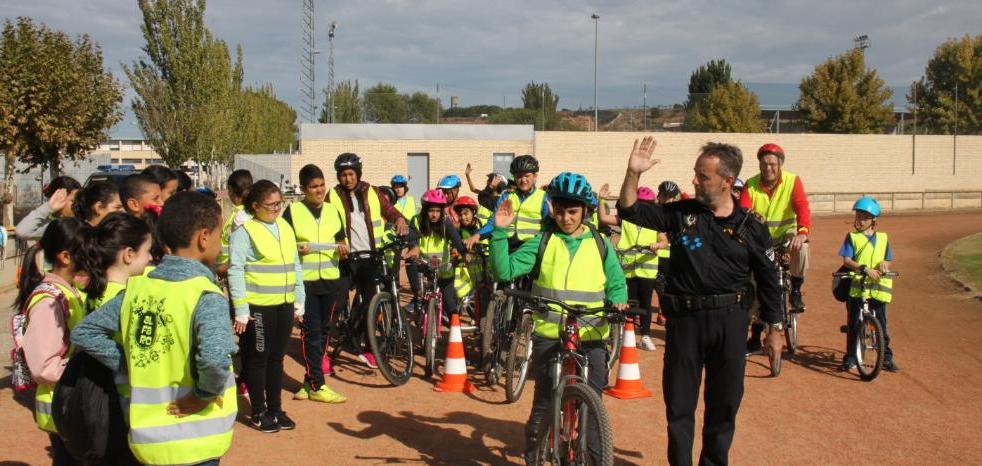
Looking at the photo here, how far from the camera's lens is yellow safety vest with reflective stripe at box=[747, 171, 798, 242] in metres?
7.90

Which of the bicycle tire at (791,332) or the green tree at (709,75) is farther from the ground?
the green tree at (709,75)

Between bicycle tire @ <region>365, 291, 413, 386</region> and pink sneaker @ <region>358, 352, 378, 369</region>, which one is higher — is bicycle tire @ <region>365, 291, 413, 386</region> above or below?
above

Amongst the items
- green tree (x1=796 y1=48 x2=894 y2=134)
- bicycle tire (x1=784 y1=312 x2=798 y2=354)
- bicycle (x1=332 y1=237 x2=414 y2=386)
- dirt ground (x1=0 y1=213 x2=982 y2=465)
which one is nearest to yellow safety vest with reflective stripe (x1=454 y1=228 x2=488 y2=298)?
bicycle (x1=332 y1=237 x2=414 y2=386)

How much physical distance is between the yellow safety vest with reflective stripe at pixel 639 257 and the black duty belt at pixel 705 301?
A: 508 cm

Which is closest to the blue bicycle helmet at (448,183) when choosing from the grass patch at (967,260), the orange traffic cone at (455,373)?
the orange traffic cone at (455,373)

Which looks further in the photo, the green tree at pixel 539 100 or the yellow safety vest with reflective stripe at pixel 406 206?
the green tree at pixel 539 100

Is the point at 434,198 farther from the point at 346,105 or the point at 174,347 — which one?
the point at 346,105

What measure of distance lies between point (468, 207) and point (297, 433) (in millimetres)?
4102

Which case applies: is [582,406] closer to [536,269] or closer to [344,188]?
[536,269]

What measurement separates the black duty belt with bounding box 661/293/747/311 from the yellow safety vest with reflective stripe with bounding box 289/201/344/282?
12.5ft

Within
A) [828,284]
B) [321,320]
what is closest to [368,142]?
[828,284]

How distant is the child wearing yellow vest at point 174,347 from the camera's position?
3363 mm

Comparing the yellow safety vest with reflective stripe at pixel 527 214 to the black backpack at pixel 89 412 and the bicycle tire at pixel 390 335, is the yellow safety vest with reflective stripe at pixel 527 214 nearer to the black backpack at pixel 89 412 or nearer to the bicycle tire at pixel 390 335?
the bicycle tire at pixel 390 335

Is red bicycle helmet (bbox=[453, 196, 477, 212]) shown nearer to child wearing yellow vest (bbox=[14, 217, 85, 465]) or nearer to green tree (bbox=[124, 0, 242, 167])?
child wearing yellow vest (bbox=[14, 217, 85, 465])
